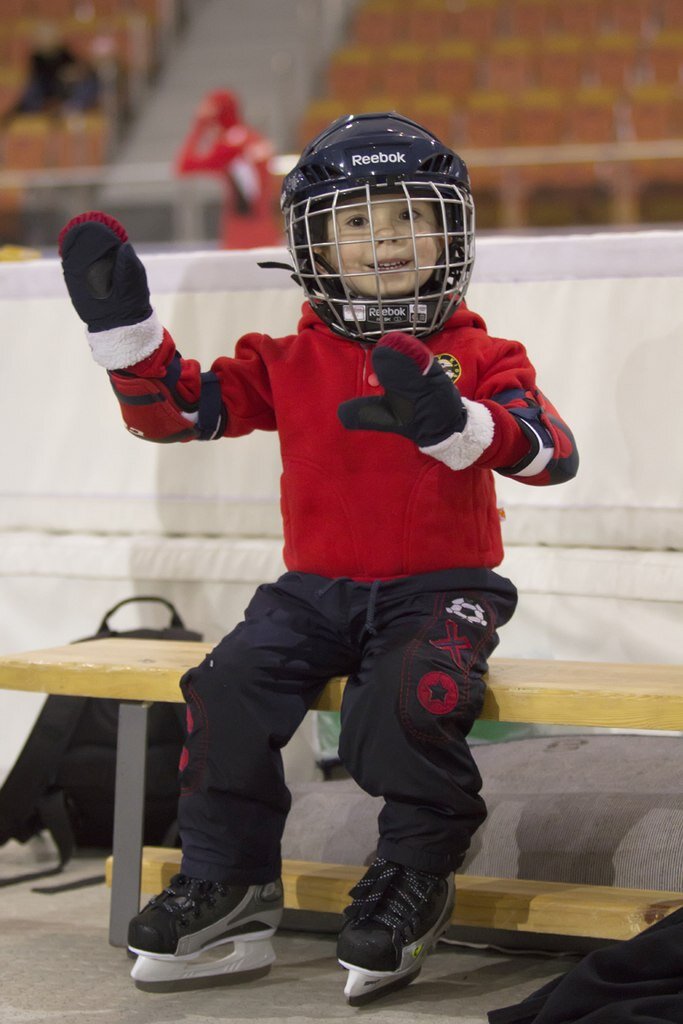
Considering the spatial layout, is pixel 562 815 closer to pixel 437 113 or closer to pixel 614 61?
pixel 437 113

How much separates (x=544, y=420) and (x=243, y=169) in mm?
4523

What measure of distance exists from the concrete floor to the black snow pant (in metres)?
0.16

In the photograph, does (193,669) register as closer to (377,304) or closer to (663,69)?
(377,304)

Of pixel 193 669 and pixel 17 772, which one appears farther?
pixel 17 772

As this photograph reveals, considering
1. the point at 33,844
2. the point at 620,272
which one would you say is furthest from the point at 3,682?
the point at 620,272

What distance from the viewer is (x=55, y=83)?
9.10 metres

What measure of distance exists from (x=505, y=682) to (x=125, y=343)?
27.4 inches

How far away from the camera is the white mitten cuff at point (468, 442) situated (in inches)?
70.5

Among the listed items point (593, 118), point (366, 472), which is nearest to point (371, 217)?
point (366, 472)

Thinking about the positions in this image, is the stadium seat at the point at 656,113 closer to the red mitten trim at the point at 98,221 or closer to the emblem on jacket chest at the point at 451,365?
the emblem on jacket chest at the point at 451,365

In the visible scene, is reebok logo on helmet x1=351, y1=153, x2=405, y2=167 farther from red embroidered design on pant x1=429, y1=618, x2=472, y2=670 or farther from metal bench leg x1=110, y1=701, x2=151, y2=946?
metal bench leg x1=110, y1=701, x2=151, y2=946

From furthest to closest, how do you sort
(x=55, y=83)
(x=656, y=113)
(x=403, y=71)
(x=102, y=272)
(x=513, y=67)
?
(x=55, y=83) → (x=403, y=71) → (x=513, y=67) → (x=656, y=113) → (x=102, y=272)

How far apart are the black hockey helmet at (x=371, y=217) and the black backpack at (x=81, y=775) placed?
0.83 m

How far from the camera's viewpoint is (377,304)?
1.95 metres
